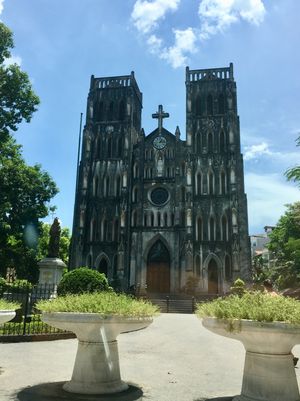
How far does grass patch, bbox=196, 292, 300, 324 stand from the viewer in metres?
4.82

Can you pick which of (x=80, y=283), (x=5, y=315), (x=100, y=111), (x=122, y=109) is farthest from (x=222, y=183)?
(x=5, y=315)

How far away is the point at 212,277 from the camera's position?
36375 mm

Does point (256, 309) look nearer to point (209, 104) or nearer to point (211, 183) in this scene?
point (211, 183)

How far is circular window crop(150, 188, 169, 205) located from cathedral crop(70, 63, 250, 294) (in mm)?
99

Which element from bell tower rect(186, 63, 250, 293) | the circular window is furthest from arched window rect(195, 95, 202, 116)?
the circular window

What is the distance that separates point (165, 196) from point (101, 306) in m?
33.7

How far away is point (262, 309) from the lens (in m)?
4.90

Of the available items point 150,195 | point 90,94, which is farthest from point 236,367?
point 90,94

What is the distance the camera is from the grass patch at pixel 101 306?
5.68 meters

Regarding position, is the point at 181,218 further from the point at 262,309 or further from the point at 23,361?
the point at 262,309

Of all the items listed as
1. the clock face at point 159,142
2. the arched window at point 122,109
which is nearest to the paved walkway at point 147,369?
the clock face at point 159,142

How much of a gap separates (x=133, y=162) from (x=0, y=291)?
24.0 metres

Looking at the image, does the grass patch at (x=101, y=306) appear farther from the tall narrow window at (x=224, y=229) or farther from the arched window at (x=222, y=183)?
the arched window at (x=222, y=183)

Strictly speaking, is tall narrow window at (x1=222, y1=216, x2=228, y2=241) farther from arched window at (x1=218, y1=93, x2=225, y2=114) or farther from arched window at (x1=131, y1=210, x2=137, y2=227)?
arched window at (x1=218, y1=93, x2=225, y2=114)
